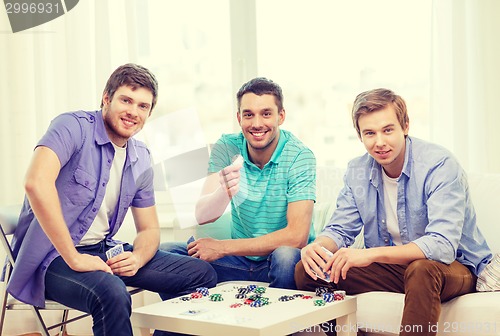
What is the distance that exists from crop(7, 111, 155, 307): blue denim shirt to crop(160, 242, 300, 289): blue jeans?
0.47m

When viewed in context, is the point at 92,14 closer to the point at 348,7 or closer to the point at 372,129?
the point at 348,7

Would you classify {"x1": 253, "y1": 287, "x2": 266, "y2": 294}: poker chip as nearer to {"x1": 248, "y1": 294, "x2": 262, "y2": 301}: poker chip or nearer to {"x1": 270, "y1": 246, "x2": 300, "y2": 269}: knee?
{"x1": 248, "y1": 294, "x2": 262, "y2": 301}: poker chip

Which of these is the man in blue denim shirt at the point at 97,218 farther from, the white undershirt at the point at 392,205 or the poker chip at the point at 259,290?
the white undershirt at the point at 392,205

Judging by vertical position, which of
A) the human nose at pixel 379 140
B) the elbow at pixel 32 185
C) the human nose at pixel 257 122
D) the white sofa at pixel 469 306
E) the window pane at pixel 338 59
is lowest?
the white sofa at pixel 469 306

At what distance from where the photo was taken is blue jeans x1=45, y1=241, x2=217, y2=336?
247 centimetres

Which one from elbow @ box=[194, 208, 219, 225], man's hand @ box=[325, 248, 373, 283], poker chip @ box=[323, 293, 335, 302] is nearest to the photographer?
poker chip @ box=[323, 293, 335, 302]

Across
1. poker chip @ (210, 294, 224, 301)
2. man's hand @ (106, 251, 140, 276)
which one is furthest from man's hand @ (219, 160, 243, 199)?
poker chip @ (210, 294, 224, 301)

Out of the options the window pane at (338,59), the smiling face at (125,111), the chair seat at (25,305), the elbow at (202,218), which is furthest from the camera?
the window pane at (338,59)

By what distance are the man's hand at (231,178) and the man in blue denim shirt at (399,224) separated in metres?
0.46

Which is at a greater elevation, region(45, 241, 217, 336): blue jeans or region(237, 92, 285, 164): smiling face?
region(237, 92, 285, 164): smiling face

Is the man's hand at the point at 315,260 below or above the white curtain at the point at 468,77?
below

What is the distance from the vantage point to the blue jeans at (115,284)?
2.47 meters

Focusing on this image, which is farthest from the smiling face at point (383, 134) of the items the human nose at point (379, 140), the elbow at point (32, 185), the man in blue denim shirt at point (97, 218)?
the elbow at point (32, 185)

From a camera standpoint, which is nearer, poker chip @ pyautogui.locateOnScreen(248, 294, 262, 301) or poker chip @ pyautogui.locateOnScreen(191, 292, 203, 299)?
poker chip @ pyautogui.locateOnScreen(248, 294, 262, 301)
